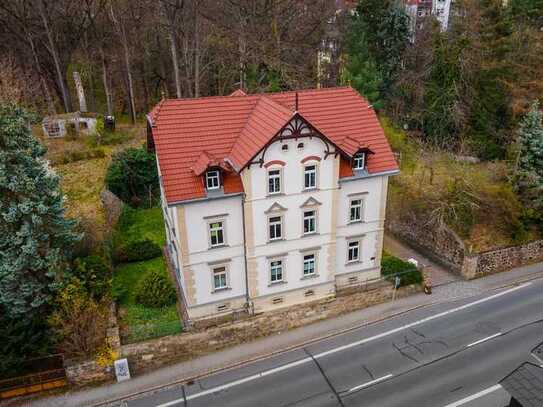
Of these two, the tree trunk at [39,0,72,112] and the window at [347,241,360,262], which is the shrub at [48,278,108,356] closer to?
the window at [347,241,360,262]

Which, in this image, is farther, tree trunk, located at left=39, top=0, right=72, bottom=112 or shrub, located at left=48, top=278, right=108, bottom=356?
tree trunk, located at left=39, top=0, right=72, bottom=112

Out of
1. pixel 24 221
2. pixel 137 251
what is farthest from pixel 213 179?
pixel 137 251

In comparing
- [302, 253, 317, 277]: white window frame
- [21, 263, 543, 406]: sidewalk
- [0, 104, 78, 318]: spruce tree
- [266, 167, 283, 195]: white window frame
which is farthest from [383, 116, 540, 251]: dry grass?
[0, 104, 78, 318]: spruce tree

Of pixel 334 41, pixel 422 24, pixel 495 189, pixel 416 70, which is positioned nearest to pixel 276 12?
pixel 334 41

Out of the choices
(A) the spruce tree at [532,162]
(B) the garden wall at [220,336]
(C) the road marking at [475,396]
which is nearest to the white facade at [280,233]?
(B) the garden wall at [220,336]

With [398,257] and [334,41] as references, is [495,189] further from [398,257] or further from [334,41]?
[334,41]

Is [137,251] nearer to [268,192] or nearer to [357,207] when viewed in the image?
[268,192]

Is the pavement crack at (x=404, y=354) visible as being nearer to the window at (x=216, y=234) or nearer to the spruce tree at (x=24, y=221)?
the window at (x=216, y=234)
